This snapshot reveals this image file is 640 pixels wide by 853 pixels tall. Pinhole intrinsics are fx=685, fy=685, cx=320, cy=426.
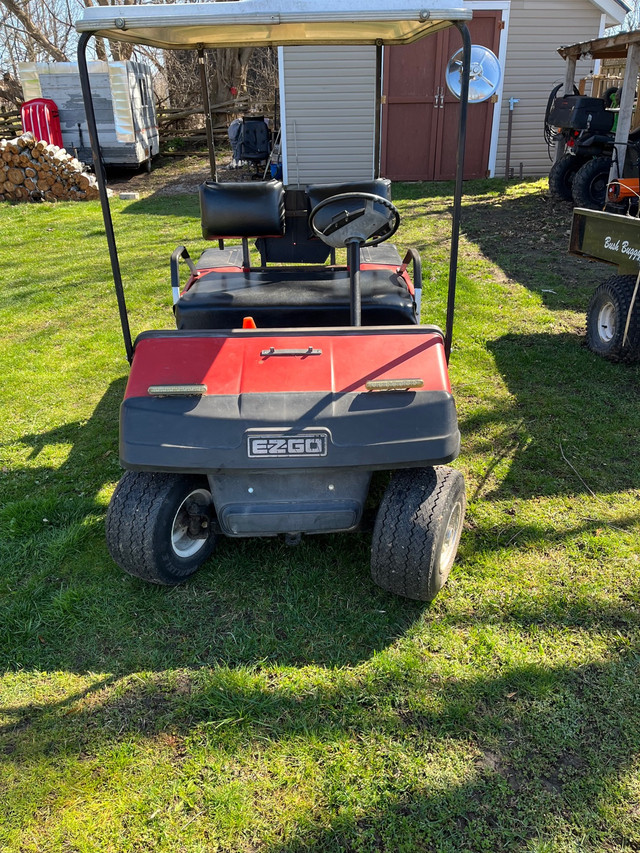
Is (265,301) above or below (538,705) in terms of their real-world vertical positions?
above

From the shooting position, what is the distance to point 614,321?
4.29m

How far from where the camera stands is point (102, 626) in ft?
7.86

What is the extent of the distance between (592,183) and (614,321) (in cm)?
511

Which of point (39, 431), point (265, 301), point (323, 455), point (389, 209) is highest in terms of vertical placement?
point (389, 209)

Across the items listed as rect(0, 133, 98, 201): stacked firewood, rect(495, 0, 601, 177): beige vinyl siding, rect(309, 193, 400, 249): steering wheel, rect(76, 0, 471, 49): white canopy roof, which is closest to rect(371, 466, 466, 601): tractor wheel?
rect(309, 193, 400, 249): steering wheel

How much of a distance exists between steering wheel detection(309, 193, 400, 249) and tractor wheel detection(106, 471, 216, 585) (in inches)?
43.7

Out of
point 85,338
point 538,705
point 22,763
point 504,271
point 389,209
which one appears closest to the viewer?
point 22,763

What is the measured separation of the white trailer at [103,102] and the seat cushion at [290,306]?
33.0ft

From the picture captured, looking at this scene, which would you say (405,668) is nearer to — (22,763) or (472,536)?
(472,536)

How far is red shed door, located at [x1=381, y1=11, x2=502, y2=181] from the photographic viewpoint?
1071 centimetres

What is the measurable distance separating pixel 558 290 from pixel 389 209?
3656 millimetres

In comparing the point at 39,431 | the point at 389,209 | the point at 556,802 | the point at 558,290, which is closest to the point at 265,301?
the point at 389,209

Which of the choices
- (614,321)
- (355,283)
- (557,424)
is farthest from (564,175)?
(355,283)

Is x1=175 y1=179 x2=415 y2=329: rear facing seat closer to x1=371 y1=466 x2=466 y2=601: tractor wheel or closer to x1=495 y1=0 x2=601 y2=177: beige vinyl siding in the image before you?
x1=371 y1=466 x2=466 y2=601: tractor wheel
